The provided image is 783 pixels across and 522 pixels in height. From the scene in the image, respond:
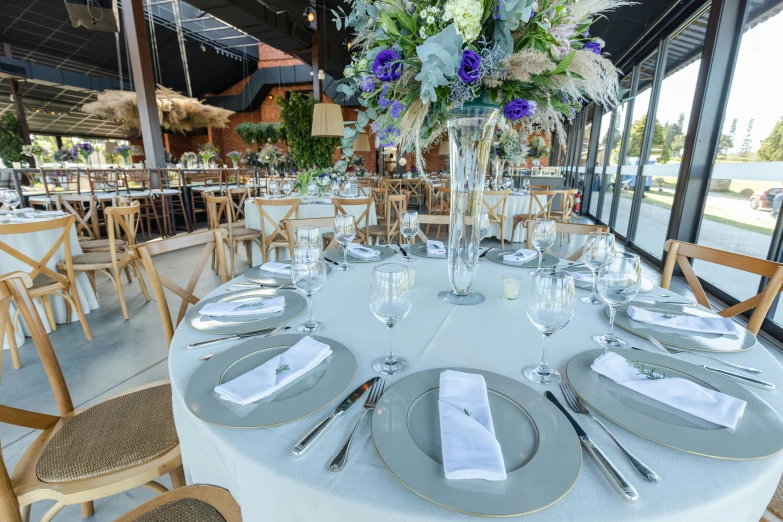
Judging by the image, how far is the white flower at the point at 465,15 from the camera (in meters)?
0.91

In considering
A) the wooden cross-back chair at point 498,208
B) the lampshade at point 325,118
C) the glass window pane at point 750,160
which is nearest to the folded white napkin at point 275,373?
the glass window pane at point 750,160

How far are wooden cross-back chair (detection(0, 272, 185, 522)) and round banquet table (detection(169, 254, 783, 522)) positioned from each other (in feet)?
0.87

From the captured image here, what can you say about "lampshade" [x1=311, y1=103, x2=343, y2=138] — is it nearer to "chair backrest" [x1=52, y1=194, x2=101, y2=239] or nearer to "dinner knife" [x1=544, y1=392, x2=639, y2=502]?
"chair backrest" [x1=52, y1=194, x2=101, y2=239]

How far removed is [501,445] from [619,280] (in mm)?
564

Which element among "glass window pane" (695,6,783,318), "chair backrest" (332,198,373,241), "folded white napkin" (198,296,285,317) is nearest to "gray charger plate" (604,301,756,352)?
"folded white napkin" (198,296,285,317)

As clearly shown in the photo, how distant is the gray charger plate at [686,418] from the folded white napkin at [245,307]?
2.67 ft

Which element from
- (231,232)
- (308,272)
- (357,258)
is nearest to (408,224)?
(357,258)

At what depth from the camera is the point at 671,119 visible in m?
4.73

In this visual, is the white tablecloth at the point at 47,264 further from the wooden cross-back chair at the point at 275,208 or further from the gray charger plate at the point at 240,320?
the gray charger plate at the point at 240,320

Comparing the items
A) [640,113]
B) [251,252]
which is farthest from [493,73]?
[640,113]

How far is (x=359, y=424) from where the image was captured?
61 centimetres

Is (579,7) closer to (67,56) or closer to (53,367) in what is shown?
(53,367)

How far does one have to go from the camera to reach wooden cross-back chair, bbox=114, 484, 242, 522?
2.34 ft

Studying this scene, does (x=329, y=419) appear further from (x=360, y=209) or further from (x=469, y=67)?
(x=360, y=209)
